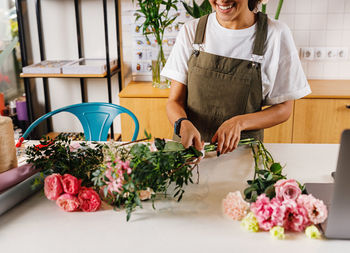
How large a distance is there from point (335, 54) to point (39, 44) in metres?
2.48

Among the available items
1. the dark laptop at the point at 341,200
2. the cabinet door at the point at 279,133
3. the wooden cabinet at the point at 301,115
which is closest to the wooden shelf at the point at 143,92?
the wooden cabinet at the point at 301,115

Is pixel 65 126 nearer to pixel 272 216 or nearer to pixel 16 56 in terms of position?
pixel 16 56

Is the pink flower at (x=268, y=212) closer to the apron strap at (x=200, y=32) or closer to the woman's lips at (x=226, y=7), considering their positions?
the woman's lips at (x=226, y=7)

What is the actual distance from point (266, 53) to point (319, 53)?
1.64 m

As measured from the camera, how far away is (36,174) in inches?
47.0

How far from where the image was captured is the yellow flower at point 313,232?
949mm

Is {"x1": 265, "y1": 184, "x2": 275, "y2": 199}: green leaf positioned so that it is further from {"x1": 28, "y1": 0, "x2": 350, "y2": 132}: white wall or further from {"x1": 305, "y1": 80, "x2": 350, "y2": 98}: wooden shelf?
{"x1": 28, "y1": 0, "x2": 350, "y2": 132}: white wall

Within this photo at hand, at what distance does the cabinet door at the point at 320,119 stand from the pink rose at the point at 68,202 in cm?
207

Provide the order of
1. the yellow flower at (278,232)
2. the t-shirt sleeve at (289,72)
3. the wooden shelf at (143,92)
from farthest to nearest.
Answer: the wooden shelf at (143,92) < the t-shirt sleeve at (289,72) < the yellow flower at (278,232)

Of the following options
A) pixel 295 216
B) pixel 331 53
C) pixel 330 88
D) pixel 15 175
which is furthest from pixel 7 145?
pixel 331 53

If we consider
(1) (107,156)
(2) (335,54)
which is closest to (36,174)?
(1) (107,156)

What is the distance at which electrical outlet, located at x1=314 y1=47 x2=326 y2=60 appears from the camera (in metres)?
3.08

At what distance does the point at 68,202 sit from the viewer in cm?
107

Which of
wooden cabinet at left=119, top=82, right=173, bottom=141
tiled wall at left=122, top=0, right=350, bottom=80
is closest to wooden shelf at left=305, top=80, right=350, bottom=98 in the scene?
tiled wall at left=122, top=0, right=350, bottom=80
